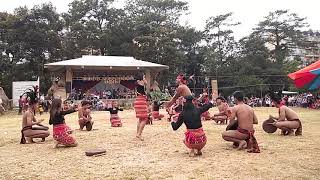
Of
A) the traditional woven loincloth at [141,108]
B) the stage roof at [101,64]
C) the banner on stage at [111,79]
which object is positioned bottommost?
the traditional woven loincloth at [141,108]

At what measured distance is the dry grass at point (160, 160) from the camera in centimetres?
642

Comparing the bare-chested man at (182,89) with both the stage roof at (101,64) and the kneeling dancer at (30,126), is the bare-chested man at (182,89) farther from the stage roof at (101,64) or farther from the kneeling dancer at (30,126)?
the stage roof at (101,64)

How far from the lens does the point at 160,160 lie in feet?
24.7

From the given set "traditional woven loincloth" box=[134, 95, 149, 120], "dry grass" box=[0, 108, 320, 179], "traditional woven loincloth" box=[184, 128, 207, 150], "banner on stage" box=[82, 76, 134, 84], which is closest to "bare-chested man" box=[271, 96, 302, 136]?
"dry grass" box=[0, 108, 320, 179]

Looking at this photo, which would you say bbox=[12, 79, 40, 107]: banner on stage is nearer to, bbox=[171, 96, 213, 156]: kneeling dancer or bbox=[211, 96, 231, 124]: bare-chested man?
bbox=[211, 96, 231, 124]: bare-chested man

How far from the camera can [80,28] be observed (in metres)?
39.9

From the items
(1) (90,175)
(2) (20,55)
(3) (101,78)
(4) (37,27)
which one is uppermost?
(4) (37,27)

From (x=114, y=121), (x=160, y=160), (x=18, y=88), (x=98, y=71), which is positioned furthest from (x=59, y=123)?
(x=98, y=71)

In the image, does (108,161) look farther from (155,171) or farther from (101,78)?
(101,78)

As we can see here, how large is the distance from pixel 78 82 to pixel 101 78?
1.91 meters

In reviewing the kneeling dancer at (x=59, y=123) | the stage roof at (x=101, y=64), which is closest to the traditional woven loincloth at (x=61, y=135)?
the kneeling dancer at (x=59, y=123)

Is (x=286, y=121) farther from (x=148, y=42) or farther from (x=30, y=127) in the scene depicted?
(x=148, y=42)

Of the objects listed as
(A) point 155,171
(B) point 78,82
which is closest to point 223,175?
(A) point 155,171

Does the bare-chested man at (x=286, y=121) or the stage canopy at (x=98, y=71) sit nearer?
the bare-chested man at (x=286, y=121)
